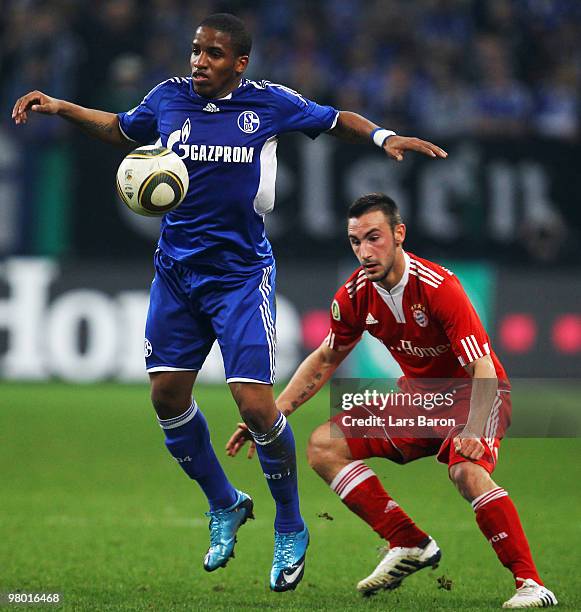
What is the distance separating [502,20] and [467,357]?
11.2 meters

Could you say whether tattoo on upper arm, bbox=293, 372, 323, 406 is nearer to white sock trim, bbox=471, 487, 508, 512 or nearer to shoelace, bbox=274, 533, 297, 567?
shoelace, bbox=274, 533, 297, 567

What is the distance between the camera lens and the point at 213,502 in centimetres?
620

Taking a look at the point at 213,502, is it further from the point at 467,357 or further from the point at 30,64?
the point at 30,64

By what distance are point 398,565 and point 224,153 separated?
6.68 feet

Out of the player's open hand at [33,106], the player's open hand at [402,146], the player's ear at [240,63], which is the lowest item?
the player's open hand at [402,146]

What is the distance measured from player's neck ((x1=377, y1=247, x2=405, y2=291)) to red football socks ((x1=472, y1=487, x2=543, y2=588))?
103 cm

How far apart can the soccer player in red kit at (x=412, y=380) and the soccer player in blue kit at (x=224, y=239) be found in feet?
0.89

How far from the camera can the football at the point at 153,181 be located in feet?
18.5

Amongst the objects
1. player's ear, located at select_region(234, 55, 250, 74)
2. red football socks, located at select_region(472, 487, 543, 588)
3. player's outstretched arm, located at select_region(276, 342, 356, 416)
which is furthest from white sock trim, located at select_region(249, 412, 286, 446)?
player's ear, located at select_region(234, 55, 250, 74)

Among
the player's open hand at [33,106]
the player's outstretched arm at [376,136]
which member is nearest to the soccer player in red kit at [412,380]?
the player's outstretched arm at [376,136]

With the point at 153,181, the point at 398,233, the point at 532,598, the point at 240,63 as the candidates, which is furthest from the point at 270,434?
the point at 240,63

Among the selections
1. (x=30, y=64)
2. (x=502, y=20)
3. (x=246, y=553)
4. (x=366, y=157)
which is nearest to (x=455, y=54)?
(x=502, y=20)

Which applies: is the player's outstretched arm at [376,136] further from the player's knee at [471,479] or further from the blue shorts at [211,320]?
the player's knee at [471,479]

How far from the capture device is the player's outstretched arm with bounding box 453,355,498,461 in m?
5.49
